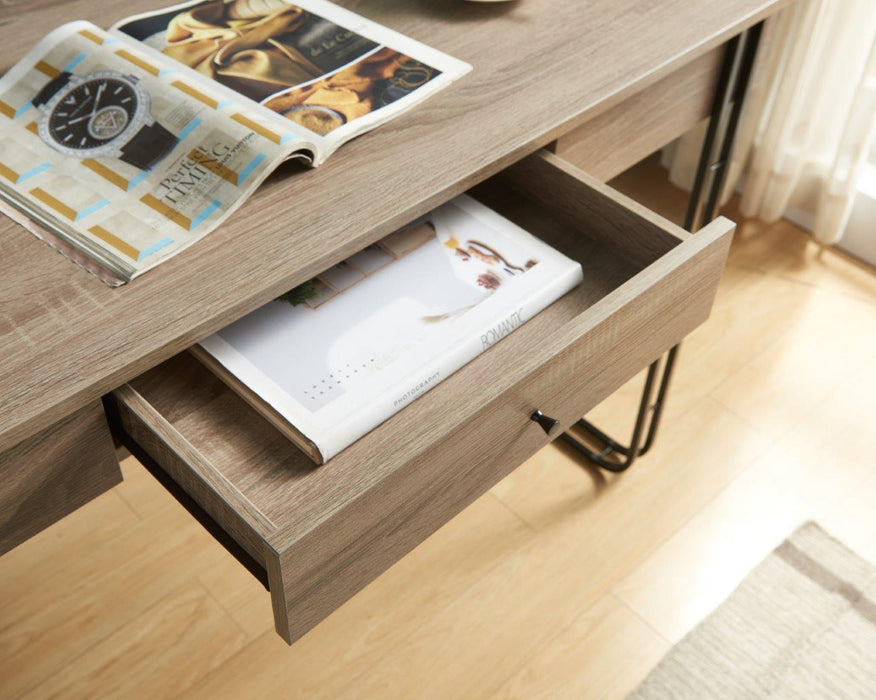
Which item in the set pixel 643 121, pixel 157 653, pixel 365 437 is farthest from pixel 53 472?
pixel 643 121

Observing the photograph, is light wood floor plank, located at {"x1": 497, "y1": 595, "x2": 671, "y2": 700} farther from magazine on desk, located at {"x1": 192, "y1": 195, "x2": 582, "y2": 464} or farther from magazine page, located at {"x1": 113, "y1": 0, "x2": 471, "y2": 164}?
magazine page, located at {"x1": 113, "y1": 0, "x2": 471, "y2": 164}

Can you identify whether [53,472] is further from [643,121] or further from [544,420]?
[643,121]

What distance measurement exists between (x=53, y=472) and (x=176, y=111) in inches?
12.7

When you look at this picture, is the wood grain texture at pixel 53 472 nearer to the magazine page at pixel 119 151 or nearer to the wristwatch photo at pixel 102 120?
the magazine page at pixel 119 151

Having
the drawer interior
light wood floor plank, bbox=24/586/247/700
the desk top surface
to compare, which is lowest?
light wood floor plank, bbox=24/586/247/700

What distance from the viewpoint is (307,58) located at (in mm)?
963

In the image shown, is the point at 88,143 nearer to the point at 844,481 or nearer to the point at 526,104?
the point at 526,104

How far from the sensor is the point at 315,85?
928 mm

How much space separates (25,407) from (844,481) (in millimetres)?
1216

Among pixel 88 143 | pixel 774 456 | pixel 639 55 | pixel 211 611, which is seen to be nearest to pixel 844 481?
pixel 774 456

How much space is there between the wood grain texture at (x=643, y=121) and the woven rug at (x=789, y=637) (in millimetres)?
617

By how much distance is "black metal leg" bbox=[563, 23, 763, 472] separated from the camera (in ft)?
3.86

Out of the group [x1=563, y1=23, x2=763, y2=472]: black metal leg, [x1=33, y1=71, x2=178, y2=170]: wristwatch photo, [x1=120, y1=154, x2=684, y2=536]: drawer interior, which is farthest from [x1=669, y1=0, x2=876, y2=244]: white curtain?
[x1=33, y1=71, x2=178, y2=170]: wristwatch photo

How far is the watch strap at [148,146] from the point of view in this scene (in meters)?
0.84
